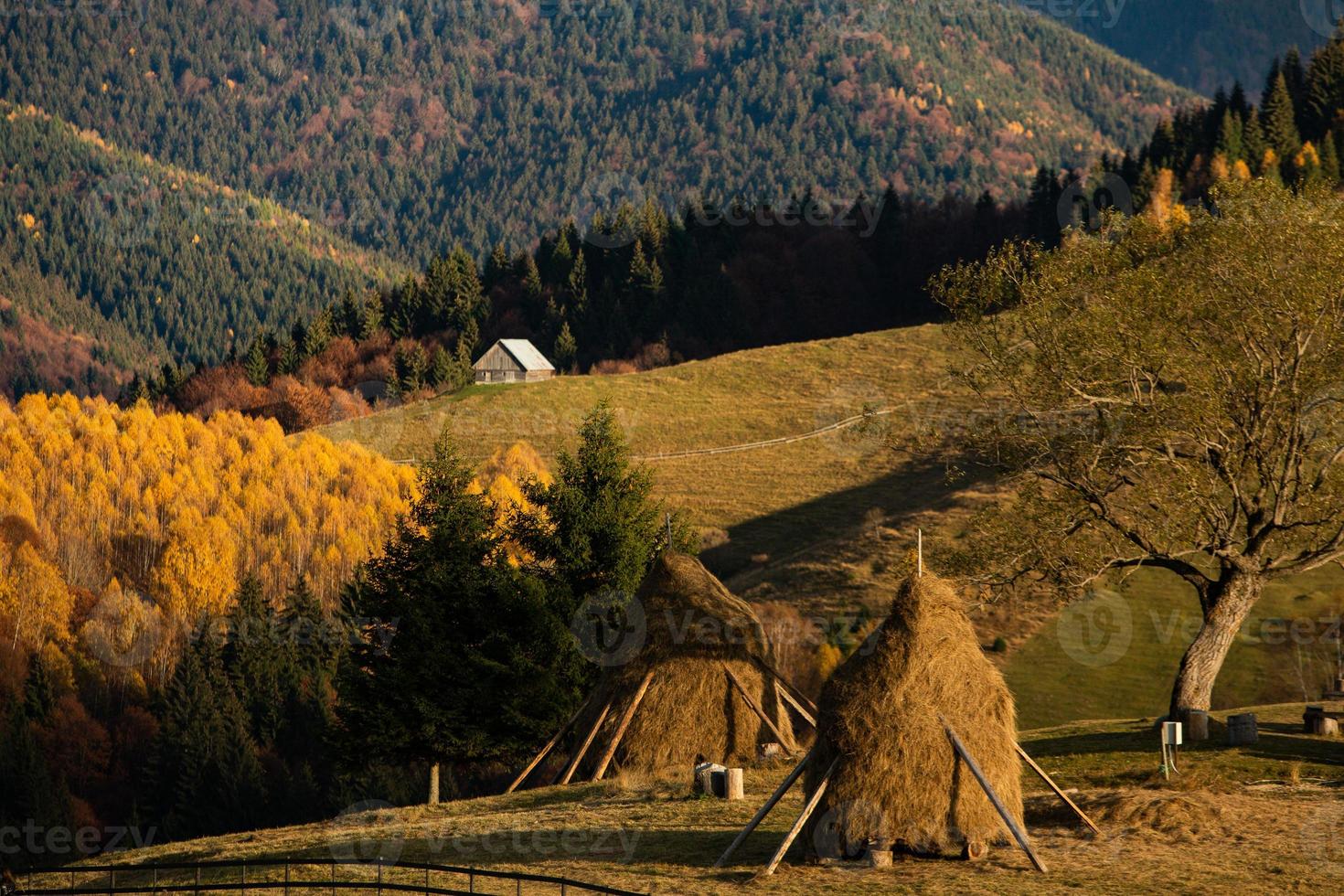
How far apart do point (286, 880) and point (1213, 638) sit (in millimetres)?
21661

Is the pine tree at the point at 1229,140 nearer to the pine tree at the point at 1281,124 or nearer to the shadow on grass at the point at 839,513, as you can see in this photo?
the pine tree at the point at 1281,124

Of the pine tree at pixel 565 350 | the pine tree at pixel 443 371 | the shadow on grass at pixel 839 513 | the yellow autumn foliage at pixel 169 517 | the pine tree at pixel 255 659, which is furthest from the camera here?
the pine tree at pixel 565 350

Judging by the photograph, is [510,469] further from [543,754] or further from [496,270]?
[496,270]

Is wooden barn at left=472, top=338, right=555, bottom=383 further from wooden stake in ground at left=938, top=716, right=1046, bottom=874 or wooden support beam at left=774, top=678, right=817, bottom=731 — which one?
wooden stake in ground at left=938, top=716, right=1046, bottom=874

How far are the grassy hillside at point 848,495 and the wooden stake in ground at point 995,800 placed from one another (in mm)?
9047

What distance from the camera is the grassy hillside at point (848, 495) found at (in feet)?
176

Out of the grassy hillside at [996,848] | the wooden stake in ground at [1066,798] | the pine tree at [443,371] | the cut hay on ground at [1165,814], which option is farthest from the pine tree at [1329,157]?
the wooden stake in ground at [1066,798]

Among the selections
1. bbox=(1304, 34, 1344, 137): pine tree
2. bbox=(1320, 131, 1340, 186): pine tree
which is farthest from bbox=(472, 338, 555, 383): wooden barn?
bbox=(1304, 34, 1344, 137): pine tree

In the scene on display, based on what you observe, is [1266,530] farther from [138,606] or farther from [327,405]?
[327,405]

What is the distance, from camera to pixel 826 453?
10375cm

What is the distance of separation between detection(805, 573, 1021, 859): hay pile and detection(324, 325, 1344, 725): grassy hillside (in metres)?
7.82

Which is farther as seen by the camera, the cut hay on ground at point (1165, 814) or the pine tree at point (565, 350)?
the pine tree at point (565, 350)

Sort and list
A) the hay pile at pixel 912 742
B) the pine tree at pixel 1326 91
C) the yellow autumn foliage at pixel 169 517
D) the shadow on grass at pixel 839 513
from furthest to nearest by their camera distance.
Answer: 1. the pine tree at pixel 1326 91
2. the yellow autumn foliage at pixel 169 517
3. the shadow on grass at pixel 839 513
4. the hay pile at pixel 912 742

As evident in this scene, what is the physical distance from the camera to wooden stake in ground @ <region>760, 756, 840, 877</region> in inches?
921
